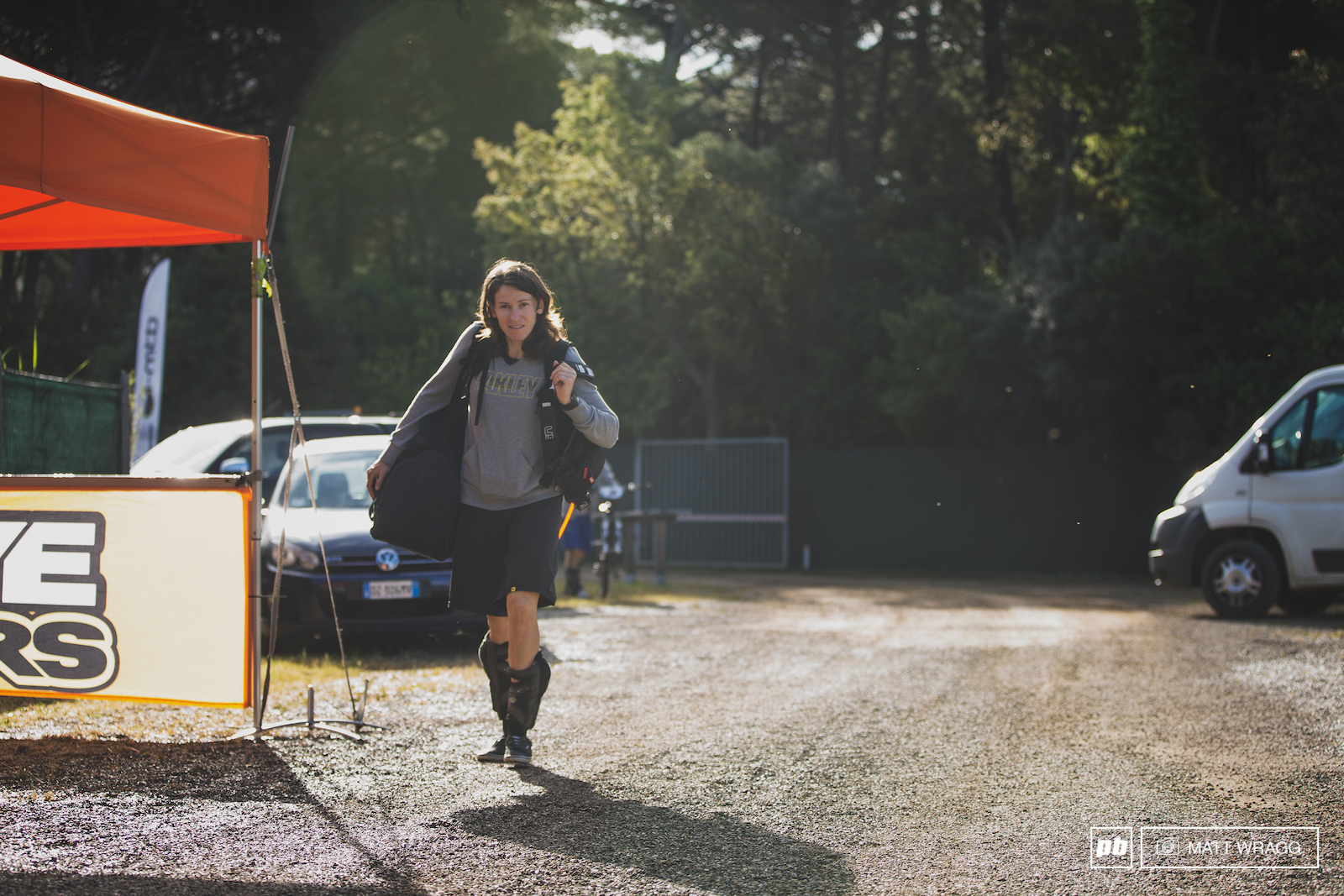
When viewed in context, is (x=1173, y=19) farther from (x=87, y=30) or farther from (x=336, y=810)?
(x=336, y=810)

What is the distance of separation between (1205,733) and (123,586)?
4877 mm

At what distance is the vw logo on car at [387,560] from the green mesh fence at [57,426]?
2411 mm

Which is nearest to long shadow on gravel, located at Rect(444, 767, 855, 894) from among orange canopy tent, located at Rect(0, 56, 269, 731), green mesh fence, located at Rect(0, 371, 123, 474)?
orange canopy tent, located at Rect(0, 56, 269, 731)

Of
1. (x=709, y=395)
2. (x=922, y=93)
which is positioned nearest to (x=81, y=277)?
(x=709, y=395)

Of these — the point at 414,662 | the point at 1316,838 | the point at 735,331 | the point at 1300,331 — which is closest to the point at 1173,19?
the point at 1300,331

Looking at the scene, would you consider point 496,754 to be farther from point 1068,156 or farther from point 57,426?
point 1068,156

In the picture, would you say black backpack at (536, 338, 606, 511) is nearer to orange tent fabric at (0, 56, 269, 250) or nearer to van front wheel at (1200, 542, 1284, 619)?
orange tent fabric at (0, 56, 269, 250)

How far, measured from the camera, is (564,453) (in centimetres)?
486

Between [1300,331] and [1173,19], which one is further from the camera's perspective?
[1173,19]

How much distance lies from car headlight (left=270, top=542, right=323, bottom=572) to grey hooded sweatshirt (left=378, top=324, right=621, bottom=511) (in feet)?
12.6

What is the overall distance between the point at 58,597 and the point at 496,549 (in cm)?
190

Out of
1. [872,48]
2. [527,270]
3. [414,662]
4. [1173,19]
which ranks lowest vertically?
[414,662]

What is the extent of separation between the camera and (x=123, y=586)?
16.8ft

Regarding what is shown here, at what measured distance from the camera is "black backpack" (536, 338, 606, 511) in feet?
15.9
